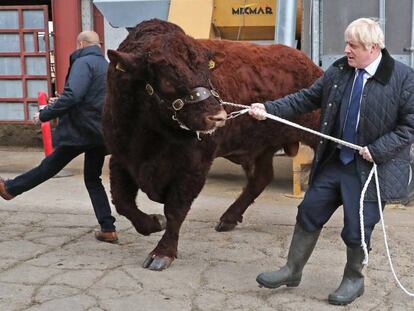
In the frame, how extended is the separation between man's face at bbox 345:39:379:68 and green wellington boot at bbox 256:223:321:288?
1.05 m

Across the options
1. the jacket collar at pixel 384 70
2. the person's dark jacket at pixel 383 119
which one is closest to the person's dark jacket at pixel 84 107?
the person's dark jacket at pixel 383 119

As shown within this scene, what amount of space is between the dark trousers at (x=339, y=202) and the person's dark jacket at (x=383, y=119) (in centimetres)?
7

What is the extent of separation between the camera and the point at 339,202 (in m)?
4.02

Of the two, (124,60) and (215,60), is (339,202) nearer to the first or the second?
(215,60)

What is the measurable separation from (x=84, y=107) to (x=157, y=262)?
4.49 ft

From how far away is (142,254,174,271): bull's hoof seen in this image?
4.58 meters

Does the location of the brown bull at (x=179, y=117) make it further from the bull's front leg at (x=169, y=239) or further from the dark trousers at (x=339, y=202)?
the dark trousers at (x=339, y=202)

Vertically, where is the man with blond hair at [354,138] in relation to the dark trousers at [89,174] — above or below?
above

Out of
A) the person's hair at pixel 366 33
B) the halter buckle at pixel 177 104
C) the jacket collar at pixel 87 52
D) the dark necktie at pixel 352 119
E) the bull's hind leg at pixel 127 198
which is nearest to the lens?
the person's hair at pixel 366 33

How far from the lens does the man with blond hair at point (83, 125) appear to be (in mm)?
5012

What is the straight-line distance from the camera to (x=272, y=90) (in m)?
5.41

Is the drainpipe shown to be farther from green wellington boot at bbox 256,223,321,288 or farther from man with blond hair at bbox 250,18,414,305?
green wellington boot at bbox 256,223,321,288

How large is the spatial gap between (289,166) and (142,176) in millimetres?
4436

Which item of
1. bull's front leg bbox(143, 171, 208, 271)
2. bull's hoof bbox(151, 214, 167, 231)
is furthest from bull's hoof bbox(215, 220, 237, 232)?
bull's front leg bbox(143, 171, 208, 271)
